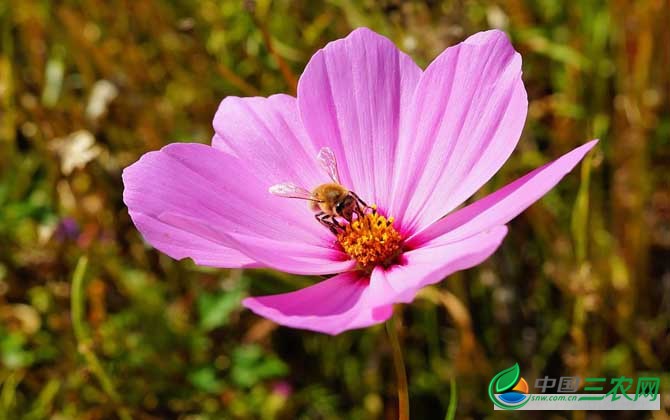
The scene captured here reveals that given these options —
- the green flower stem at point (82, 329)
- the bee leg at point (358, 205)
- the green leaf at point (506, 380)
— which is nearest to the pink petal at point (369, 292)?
the bee leg at point (358, 205)

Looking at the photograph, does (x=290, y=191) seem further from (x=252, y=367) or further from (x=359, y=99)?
(x=252, y=367)

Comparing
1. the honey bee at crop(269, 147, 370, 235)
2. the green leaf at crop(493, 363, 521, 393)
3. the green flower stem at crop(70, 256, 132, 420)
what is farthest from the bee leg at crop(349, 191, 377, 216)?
the green flower stem at crop(70, 256, 132, 420)

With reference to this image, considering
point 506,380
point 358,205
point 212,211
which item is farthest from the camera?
point 506,380

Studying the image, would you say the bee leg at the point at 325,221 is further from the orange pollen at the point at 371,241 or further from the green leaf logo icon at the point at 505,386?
Result: the green leaf logo icon at the point at 505,386

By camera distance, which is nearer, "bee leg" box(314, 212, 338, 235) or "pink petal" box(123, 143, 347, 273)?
"pink petal" box(123, 143, 347, 273)

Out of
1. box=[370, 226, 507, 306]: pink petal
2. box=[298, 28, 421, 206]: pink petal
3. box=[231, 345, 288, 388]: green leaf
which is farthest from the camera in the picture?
box=[231, 345, 288, 388]: green leaf

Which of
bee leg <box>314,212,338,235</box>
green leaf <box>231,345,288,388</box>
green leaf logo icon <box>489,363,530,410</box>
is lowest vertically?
green leaf <box>231,345,288,388</box>

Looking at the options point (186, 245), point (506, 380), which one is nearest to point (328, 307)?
point (186, 245)

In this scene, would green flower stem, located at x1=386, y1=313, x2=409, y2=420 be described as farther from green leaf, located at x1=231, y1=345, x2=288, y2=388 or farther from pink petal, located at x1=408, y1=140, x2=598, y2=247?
green leaf, located at x1=231, y1=345, x2=288, y2=388
